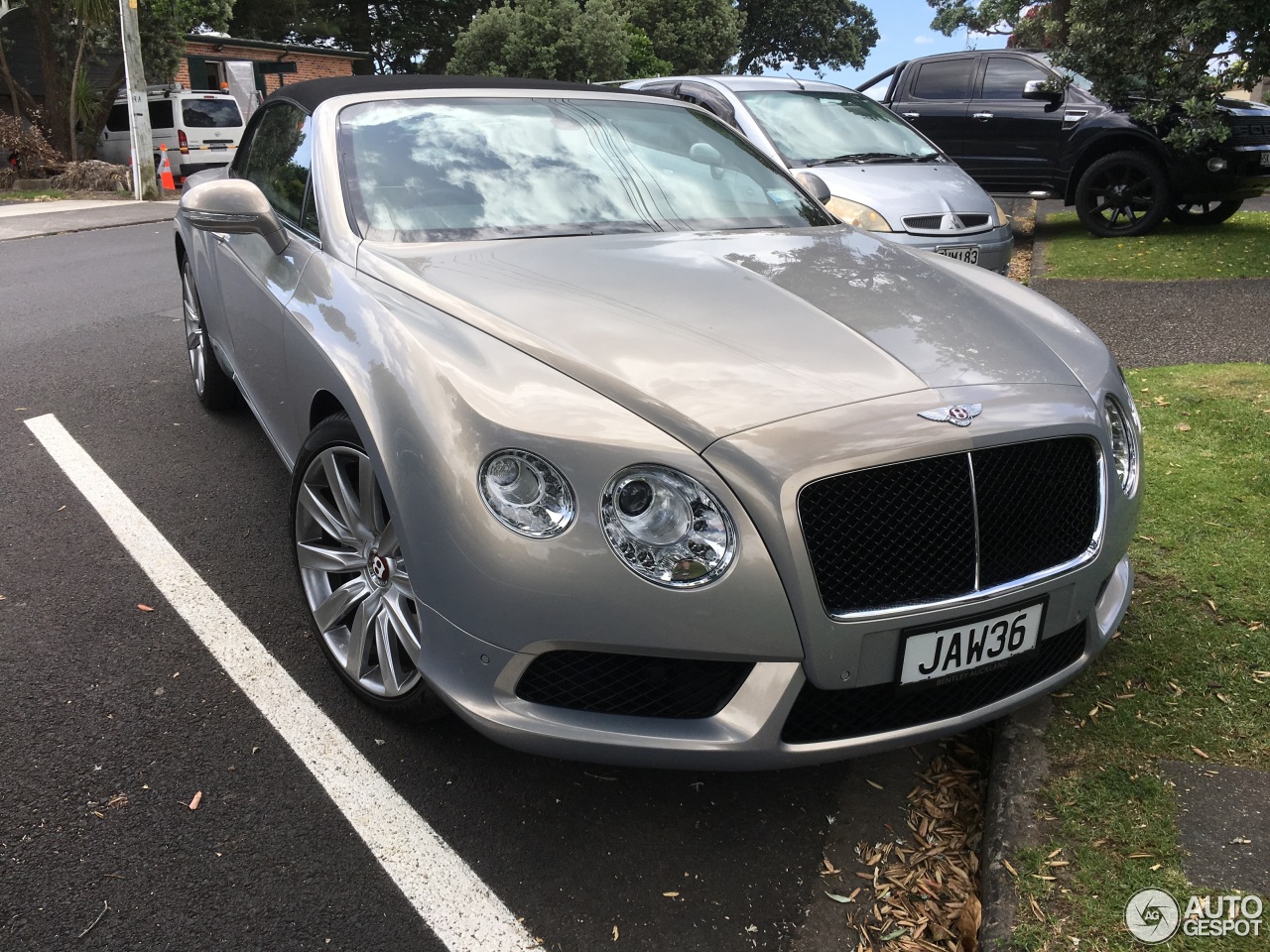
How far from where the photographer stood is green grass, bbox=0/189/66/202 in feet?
55.8

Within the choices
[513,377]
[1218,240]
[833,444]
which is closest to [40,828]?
[513,377]

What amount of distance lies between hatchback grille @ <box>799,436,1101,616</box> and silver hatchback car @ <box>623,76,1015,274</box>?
4113 millimetres

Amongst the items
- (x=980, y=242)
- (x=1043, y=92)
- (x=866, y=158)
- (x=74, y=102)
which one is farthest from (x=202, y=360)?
(x=74, y=102)

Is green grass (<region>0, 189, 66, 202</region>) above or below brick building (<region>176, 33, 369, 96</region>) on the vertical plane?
below

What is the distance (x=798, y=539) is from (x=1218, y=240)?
32.2ft

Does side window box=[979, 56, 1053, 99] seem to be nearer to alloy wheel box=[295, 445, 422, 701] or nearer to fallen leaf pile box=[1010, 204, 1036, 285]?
fallen leaf pile box=[1010, 204, 1036, 285]

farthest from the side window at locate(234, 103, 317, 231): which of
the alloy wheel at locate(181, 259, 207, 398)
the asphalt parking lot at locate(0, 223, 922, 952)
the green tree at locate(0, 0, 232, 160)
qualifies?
the green tree at locate(0, 0, 232, 160)

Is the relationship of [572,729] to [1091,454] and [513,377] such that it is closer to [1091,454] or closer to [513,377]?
[513,377]

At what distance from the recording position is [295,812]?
91.9 inches

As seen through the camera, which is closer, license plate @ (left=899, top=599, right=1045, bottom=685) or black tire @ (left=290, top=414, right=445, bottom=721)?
A: license plate @ (left=899, top=599, right=1045, bottom=685)

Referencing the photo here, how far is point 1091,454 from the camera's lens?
2.24 meters

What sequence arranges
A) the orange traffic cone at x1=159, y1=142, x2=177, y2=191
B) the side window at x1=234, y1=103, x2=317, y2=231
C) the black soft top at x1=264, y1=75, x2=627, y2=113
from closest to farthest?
the side window at x1=234, y1=103, x2=317, y2=231, the black soft top at x1=264, y1=75, x2=627, y2=113, the orange traffic cone at x1=159, y1=142, x2=177, y2=191

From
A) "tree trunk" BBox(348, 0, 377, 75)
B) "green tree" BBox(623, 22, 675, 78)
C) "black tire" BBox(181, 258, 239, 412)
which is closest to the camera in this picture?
"black tire" BBox(181, 258, 239, 412)

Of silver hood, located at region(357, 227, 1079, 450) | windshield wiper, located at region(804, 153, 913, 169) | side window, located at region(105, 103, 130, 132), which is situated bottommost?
side window, located at region(105, 103, 130, 132)
